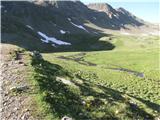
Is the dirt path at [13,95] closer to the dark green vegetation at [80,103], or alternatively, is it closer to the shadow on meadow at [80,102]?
the dark green vegetation at [80,103]

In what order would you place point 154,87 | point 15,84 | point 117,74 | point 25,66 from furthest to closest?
point 117,74 → point 154,87 → point 25,66 → point 15,84

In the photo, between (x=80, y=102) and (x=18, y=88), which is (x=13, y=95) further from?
(x=80, y=102)

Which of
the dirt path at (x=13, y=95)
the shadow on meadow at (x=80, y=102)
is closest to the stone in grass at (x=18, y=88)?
the dirt path at (x=13, y=95)

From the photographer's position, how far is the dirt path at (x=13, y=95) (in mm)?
22797

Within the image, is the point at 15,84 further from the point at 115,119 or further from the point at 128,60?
the point at 128,60

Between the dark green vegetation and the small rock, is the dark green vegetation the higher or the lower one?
the lower one

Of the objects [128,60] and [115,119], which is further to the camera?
[128,60]

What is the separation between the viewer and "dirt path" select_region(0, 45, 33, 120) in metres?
22.8

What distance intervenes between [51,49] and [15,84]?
117 metres

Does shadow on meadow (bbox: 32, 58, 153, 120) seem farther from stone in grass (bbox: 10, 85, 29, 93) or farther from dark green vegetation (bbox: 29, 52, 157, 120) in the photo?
stone in grass (bbox: 10, 85, 29, 93)

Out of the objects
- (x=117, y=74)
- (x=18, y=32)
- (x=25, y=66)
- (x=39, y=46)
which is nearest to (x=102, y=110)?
(x=25, y=66)

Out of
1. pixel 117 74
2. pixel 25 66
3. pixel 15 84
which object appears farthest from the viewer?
pixel 117 74

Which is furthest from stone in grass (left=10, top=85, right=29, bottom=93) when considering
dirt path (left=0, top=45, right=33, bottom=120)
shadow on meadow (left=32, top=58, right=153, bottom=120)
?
shadow on meadow (left=32, top=58, right=153, bottom=120)

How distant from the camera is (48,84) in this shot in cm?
2875
